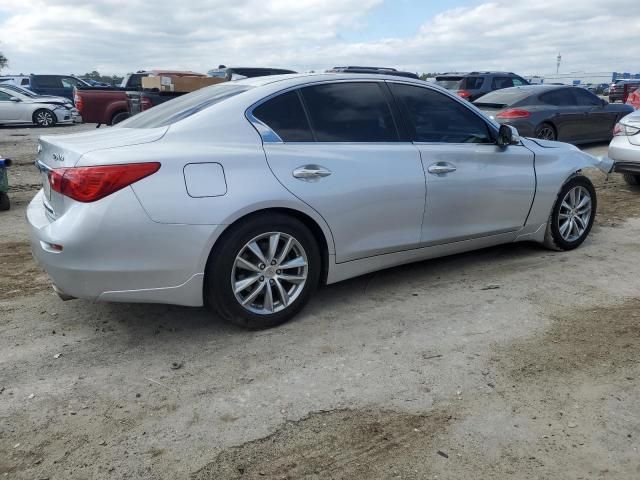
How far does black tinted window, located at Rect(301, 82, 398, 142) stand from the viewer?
391cm

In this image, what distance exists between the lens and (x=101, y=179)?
3.15m

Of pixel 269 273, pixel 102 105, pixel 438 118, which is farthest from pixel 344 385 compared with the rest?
pixel 102 105

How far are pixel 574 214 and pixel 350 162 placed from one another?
8.66 feet

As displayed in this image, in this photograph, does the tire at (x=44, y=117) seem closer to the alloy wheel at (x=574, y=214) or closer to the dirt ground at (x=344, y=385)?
the dirt ground at (x=344, y=385)

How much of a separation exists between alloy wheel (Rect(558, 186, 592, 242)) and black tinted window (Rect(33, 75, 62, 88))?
26315mm

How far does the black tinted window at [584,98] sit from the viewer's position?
1222cm

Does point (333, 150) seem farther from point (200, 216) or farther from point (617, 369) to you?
point (617, 369)

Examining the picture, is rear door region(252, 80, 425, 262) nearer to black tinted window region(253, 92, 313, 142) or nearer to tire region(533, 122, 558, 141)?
black tinted window region(253, 92, 313, 142)

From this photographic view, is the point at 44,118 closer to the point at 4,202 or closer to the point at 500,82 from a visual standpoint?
the point at 4,202

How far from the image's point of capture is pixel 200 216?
3291mm

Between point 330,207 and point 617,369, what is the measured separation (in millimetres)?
1912

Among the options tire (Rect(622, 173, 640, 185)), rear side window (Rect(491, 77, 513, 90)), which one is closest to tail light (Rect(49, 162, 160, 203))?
tire (Rect(622, 173, 640, 185))

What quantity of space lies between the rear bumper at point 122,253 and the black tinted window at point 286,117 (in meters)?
0.84

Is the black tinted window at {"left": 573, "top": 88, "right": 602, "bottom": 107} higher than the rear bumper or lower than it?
higher
